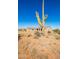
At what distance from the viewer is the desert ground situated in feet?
4.86

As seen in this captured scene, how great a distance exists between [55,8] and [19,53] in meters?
0.56

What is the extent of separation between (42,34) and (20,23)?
9.4 inches

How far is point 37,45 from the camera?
4.88 feet

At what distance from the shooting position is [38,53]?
1489mm

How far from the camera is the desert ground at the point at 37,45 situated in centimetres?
148
